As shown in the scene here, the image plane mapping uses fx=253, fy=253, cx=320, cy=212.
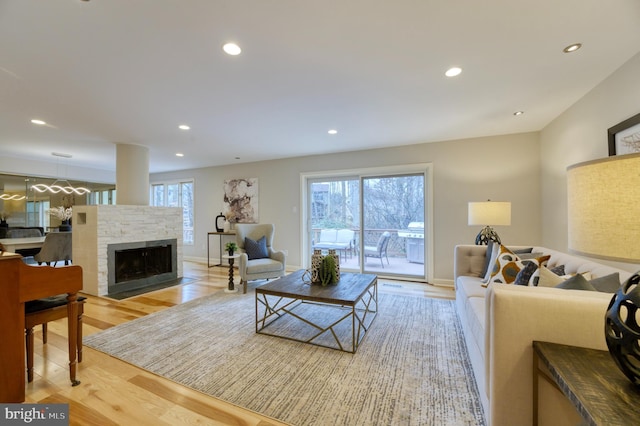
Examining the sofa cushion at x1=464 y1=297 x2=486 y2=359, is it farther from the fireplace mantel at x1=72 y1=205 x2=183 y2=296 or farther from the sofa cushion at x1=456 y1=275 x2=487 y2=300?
the fireplace mantel at x1=72 y1=205 x2=183 y2=296

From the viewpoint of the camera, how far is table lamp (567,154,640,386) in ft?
2.30

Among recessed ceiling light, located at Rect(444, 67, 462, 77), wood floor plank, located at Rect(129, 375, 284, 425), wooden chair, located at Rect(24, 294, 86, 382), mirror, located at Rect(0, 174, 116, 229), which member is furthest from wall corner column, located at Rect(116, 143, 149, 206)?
recessed ceiling light, located at Rect(444, 67, 462, 77)

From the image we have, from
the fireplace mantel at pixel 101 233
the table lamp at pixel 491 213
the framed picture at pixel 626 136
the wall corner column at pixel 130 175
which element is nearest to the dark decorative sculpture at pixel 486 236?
the table lamp at pixel 491 213

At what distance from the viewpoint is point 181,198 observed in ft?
22.6

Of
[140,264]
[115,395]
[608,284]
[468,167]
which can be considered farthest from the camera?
[140,264]

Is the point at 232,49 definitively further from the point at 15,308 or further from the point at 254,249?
the point at 254,249

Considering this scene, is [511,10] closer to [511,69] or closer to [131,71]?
[511,69]

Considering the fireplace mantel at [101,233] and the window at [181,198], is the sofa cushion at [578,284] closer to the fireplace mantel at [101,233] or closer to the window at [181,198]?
the fireplace mantel at [101,233]

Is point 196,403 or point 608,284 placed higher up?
point 608,284

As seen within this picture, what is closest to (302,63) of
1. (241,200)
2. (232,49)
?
(232,49)

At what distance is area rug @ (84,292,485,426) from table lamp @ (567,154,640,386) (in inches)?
43.3

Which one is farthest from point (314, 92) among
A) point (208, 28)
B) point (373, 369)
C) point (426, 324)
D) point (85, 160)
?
point (85, 160)

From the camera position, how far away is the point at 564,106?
2947 mm

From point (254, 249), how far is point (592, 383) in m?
3.95
